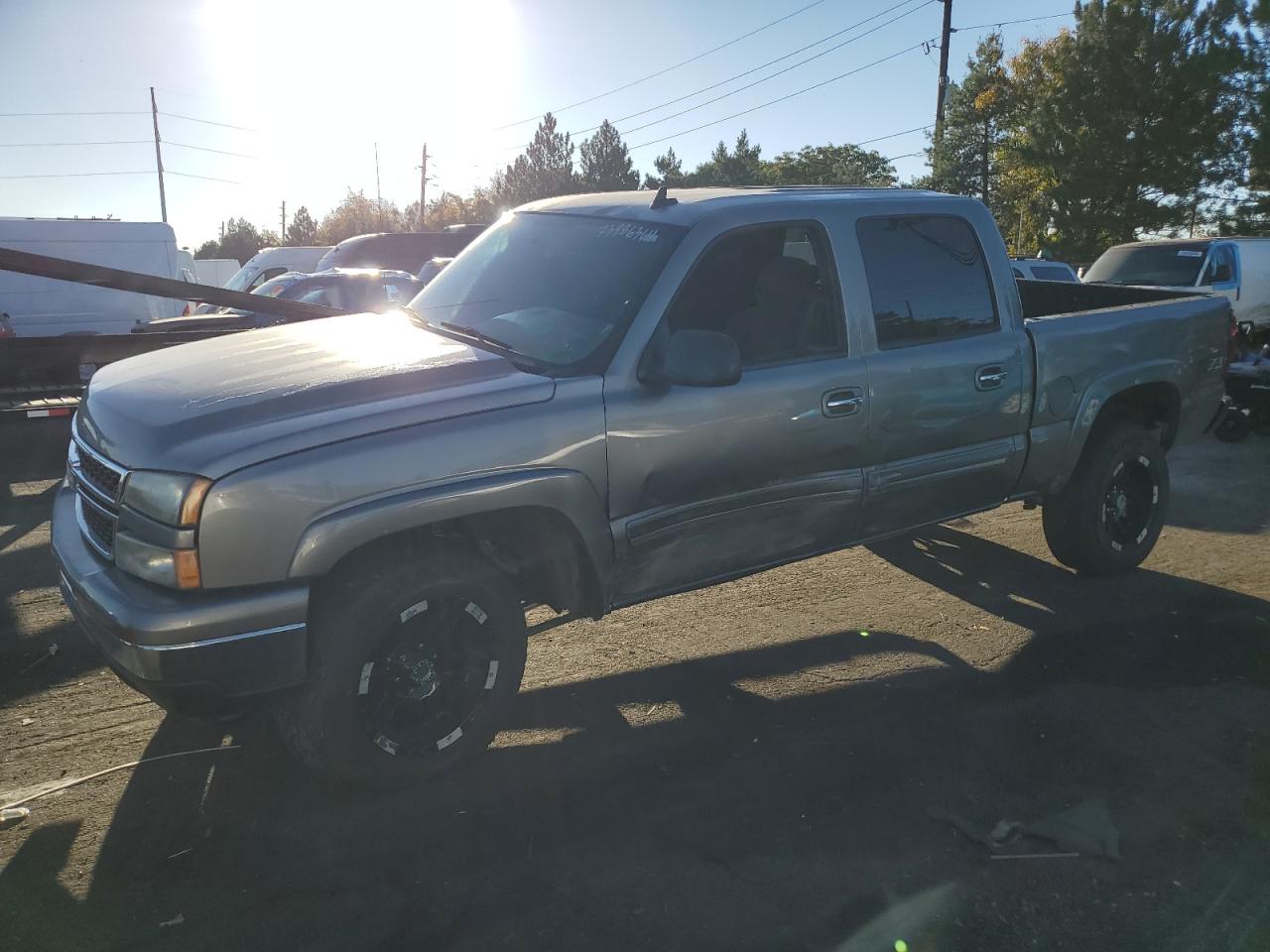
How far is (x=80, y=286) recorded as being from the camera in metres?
13.5

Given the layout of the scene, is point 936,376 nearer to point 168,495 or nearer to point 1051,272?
point 168,495

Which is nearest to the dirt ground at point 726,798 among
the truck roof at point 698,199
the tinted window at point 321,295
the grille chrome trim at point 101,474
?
the grille chrome trim at point 101,474

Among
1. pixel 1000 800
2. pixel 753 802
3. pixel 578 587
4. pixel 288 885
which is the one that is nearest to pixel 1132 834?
pixel 1000 800

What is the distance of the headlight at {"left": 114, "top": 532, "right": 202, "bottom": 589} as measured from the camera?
3.14 m

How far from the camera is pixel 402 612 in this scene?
3.50 m

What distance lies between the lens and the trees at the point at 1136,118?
3216 centimetres

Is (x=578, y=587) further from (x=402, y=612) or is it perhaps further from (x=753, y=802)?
(x=753, y=802)

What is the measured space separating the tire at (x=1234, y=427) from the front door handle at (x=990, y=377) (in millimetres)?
6568

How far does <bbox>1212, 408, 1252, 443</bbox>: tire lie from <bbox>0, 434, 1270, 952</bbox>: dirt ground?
542cm

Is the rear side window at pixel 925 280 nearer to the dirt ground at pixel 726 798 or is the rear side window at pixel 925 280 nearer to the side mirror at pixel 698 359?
the side mirror at pixel 698 359

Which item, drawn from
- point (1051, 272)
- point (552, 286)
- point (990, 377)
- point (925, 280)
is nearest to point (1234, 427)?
point (1051, 272)

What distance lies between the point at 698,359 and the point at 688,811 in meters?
1.57

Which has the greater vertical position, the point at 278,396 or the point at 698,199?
the point at 698,199

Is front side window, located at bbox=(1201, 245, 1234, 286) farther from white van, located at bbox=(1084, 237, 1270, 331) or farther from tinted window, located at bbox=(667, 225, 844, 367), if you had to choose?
tinted window, located at bbox=(667, 225, 844, 367)
